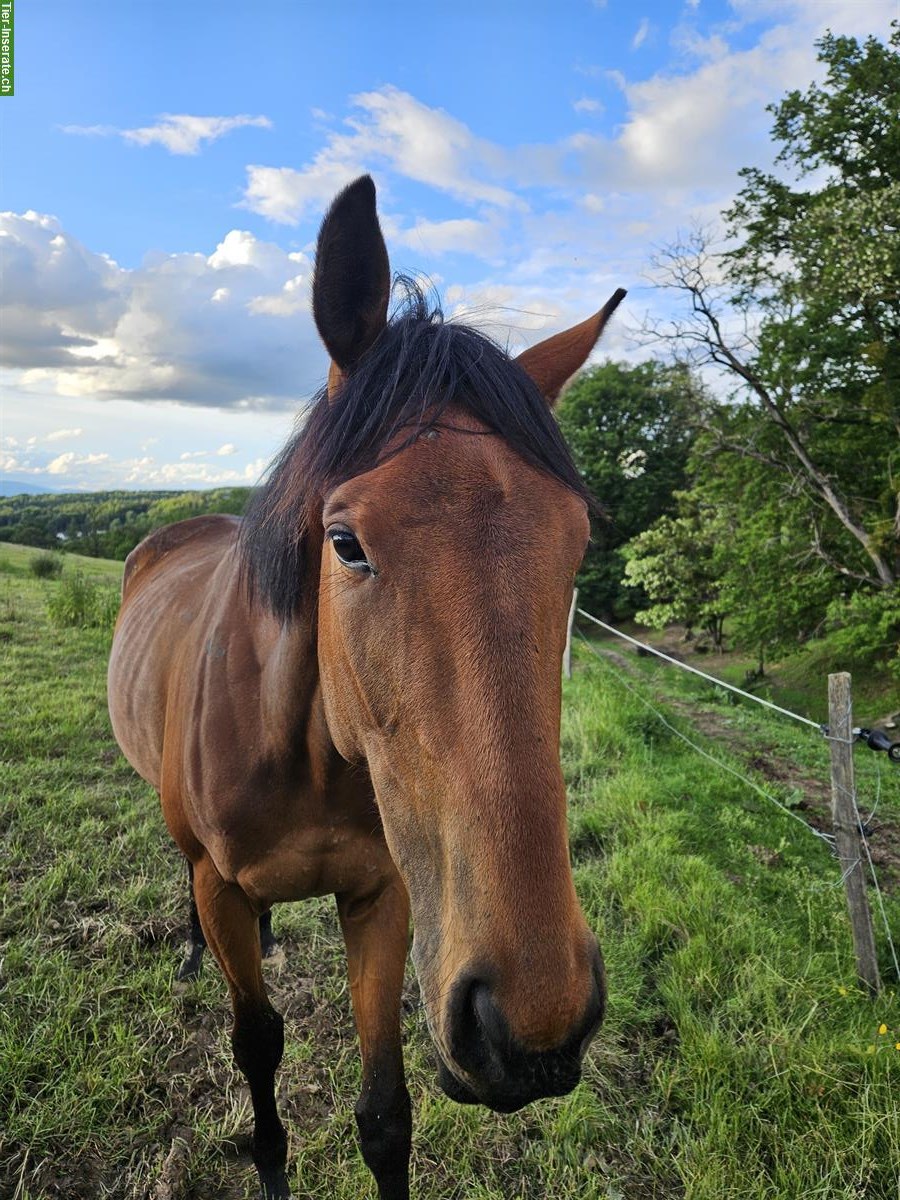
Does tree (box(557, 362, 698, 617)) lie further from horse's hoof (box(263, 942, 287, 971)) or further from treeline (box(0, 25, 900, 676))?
horse's hoof (box(263, 942, 287, 971))

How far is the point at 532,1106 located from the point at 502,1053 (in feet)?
6.85

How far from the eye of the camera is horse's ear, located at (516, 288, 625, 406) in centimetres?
183

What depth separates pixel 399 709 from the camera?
1193 mm

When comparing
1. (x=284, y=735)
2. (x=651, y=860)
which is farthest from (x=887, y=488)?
(x=284, y=735)

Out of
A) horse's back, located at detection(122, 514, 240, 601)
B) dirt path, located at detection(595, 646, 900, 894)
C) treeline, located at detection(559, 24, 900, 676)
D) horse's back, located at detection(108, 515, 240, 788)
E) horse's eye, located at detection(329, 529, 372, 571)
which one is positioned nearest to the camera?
horse's eye, located at detection(329, 529, 372, 571)

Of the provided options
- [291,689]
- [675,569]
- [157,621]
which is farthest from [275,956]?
[675,569]

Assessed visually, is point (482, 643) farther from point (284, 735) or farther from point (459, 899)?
point (284, 735)

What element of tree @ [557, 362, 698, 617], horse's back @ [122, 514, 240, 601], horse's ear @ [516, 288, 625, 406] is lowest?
horse's back @ [122, 514, 240, 601]

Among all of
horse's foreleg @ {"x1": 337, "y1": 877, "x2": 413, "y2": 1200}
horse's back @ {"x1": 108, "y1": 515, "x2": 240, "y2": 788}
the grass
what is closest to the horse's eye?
horse's back @ {"x1": 108, "y1": 515, "x2": 240, "y2": 788}

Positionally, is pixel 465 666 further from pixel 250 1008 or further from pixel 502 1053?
pixel 250 1008

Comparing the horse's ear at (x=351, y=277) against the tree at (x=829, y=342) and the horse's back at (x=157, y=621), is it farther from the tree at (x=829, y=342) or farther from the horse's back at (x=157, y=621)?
the tree at (x=829, y=342)

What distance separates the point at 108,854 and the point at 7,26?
723 cm

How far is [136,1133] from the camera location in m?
2.39

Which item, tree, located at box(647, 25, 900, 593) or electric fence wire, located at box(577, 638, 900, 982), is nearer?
electric fence wire, located at box(577, 638, 900, 982)
